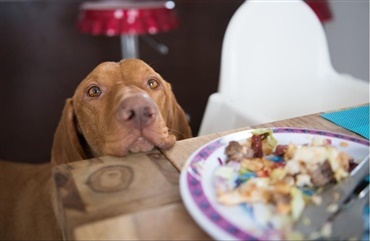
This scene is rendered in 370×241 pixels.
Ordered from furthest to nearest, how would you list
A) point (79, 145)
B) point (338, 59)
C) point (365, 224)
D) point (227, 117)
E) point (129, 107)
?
1. point (338, 59)
2. point (227, 117)
3. point (79, 145)
4. point (129, 107)
5. point (365, 224)

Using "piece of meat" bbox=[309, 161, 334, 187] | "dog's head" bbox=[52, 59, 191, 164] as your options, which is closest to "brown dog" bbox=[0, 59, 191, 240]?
"dog's head" bbox=[52, 59, 191, 164]

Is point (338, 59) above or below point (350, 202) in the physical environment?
below

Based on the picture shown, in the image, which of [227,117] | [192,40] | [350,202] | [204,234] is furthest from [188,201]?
[192,40]

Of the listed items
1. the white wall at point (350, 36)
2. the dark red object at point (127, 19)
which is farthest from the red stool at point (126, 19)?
the white wall at point (350, 36)

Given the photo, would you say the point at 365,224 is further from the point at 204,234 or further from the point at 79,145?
the point at 79,145

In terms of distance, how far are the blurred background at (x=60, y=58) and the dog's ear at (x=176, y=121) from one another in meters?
1.72

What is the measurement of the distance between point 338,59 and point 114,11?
5.83 ft

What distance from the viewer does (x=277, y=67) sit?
1.89 meters

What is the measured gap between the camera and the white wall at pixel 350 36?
8.93 feet

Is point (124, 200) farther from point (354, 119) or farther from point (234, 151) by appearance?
point (354, 119)

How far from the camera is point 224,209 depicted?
55 cm

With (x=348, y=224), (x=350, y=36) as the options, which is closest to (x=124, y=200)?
(x=348, y=224)

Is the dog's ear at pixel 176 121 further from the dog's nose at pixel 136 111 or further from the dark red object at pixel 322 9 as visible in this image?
the dark red object at pixel 322 9

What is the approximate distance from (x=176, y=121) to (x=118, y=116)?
1.85 feet
